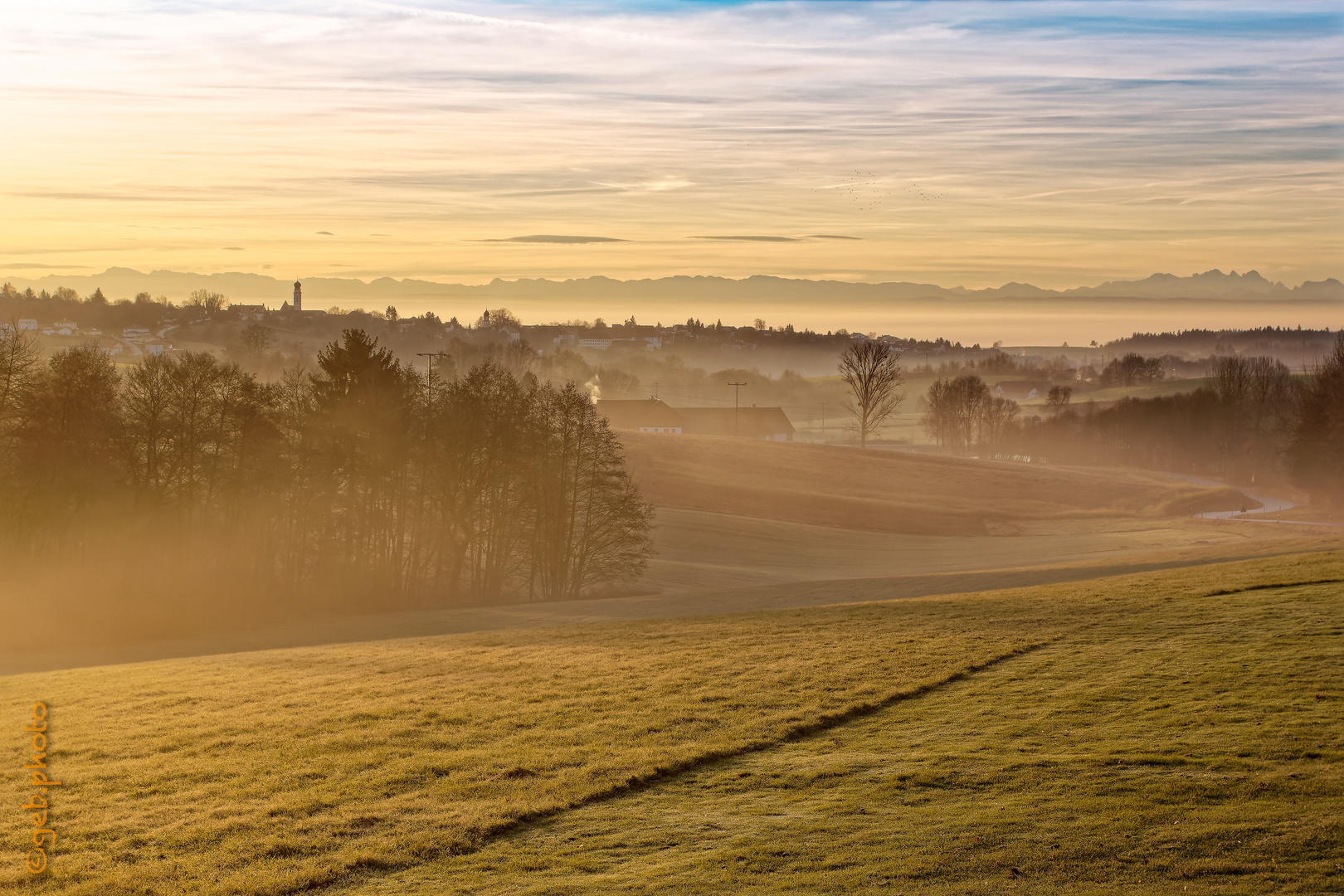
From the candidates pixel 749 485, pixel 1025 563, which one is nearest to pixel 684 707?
pixel 1025 563

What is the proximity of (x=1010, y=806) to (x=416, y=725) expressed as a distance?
8.91m

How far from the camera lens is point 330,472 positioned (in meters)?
43.6

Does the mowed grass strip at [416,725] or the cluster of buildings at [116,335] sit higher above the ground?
the cluster of buildings at [116,335]

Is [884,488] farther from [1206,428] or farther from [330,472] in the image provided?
[1206,428]

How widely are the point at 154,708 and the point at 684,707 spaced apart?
9.14 m

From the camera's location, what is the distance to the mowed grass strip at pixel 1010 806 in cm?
884


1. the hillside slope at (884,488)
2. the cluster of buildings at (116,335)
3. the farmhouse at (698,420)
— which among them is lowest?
the hillside slope at (884,488)

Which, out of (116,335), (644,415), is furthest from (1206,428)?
(116,335)

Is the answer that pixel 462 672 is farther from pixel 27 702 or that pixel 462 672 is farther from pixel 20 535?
pixel 20 535

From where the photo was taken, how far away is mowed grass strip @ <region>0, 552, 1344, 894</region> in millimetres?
10727

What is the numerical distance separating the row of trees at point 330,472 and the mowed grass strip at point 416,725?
16.6m

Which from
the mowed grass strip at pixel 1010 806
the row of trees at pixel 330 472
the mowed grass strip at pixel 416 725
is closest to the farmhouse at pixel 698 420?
the row of trees at pixel 330 472

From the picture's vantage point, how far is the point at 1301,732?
12234 mm

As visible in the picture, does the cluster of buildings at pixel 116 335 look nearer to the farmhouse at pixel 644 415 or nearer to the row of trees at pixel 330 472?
the farmhouse at pixel 644 415
